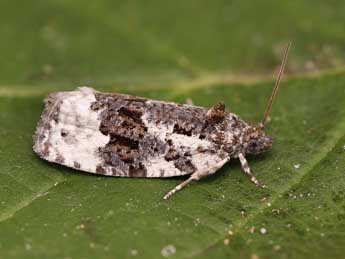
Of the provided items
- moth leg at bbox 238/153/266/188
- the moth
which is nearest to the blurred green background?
moth leg at bbox 238/153/266/188

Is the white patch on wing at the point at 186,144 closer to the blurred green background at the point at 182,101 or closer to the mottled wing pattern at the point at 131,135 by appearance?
the mottled wing pattern at the point at 131,135

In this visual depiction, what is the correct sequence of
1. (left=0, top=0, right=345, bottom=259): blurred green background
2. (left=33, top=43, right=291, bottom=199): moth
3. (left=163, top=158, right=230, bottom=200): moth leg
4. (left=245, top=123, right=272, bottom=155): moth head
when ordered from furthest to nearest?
(left=245, top=123, right=272, bottom=155): moth head
(left=33, top=43, right=291, bottom=199): moth
(left=163, top=158, right=230, bottom=200): moth leg
(left=0, top=0, right=345, bottom=259): blurred green background

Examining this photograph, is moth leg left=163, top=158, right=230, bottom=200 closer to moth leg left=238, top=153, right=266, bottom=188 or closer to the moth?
the moth

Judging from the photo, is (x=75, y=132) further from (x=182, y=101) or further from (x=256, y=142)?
(x=256, y=142)

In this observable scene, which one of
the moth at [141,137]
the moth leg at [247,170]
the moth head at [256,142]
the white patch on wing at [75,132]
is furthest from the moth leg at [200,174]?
the white patch on wing at [75,132]

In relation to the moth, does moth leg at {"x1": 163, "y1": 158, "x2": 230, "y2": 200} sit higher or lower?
lower

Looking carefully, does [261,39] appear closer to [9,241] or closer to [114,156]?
[114,156]

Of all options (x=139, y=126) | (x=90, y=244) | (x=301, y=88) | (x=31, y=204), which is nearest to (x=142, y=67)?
(x=139, y=126)

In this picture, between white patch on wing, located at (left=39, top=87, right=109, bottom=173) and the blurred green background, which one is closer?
the blurred green background

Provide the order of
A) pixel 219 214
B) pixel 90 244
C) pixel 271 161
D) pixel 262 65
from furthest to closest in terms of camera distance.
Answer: pixel 262 65, pixel 271 161, pixel 219 214, pixel 90 244
